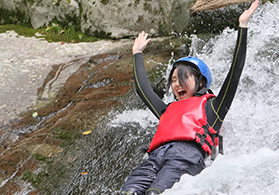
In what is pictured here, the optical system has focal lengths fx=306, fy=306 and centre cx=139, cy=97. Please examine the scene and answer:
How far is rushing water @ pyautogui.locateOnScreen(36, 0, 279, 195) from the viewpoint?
1908 mm

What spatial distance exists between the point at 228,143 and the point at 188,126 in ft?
2.55

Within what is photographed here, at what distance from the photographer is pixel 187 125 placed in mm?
2482

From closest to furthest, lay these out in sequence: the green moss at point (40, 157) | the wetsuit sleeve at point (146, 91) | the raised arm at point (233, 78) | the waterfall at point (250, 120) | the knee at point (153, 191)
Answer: the waterfall at point (250, 120), the knee at point (153, 191), the raised arm at point (233, 78), the wetsuit sleeve at point (146, 91), the green moss at point (40, 157)

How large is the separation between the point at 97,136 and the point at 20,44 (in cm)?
481

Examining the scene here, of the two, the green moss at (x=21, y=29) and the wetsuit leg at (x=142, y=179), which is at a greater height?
the green moss at (x=21, y=29)

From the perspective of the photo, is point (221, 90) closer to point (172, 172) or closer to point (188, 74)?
point (188, 74)

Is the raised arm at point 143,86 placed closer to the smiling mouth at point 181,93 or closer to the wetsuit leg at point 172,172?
the smiling mouth at point 181,93

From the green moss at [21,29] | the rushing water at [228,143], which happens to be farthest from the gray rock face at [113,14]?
the rushing water at [228,143]

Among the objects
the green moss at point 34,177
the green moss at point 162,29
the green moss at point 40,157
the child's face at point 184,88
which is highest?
the child's face at point 184,88

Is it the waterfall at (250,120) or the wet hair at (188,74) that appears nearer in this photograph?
the waterfall at (250,120)

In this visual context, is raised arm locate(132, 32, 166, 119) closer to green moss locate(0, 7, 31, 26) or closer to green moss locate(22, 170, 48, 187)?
green moss locate(22, 170, 48, 187)

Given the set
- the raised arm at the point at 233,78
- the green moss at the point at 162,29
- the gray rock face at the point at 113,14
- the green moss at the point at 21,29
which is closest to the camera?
the raised arm at the point at 233,78

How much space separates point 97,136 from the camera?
3.43 m

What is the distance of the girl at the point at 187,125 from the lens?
226cm
